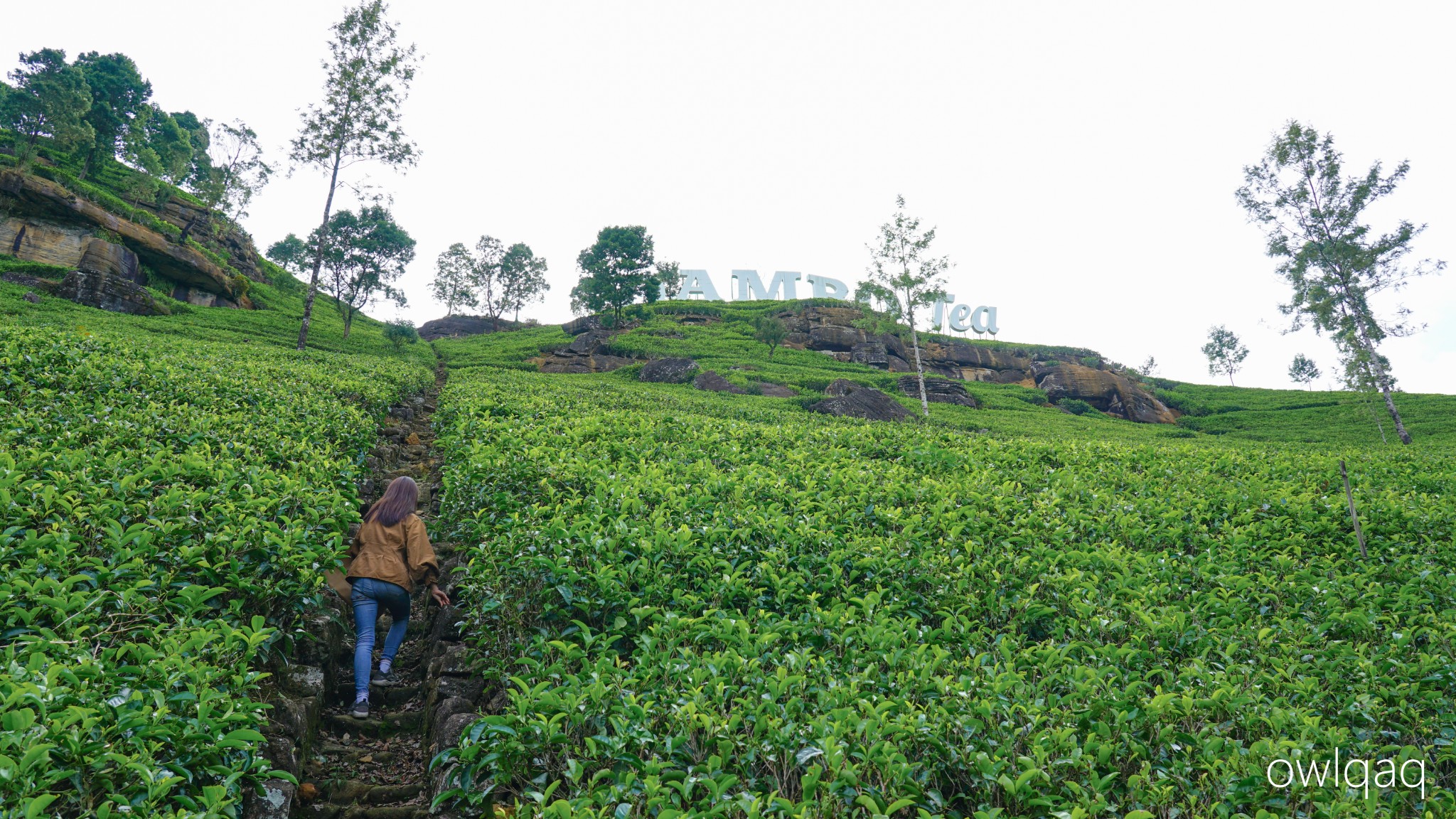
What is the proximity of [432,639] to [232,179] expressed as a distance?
77888mm

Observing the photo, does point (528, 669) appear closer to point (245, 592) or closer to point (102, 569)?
point (245, 592)

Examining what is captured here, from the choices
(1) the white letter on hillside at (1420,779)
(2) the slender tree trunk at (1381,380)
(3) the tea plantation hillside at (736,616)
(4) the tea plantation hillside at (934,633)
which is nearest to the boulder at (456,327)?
(3) the tea plantation hillside at (736,616)

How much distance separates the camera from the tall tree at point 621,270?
218ft

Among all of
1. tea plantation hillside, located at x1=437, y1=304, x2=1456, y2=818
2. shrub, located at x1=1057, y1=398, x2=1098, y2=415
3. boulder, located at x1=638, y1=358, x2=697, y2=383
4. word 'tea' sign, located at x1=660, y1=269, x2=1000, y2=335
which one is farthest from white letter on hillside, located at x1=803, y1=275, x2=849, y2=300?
tea plantation hillside, located at x1=437, y1=304, x2=1456, y2=818

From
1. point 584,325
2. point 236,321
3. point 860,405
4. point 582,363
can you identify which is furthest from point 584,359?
point 860,405

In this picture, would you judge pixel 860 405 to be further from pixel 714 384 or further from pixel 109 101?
pixel 109 101

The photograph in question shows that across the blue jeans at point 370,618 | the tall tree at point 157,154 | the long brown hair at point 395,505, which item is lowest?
the blue jeans at point 370,618

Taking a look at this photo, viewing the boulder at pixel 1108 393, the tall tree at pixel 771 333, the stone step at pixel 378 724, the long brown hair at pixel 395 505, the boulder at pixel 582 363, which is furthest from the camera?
the tall tree at pixel 771 333

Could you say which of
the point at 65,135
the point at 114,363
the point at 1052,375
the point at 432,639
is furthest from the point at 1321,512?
the point at 65,135

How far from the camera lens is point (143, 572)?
18.1 ft

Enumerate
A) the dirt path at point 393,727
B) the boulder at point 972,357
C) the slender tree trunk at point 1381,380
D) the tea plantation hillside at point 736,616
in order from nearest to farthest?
the tea plantation hillside at point 736,616
the dirt path at point 393,727
the slender tree trunk at point 1381,380
the boulder at point 972,357

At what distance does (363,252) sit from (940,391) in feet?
154

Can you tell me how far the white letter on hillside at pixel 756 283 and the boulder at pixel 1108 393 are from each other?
43.5 metres

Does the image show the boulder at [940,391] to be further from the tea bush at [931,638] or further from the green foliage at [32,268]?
the green foliage at [32,268]
